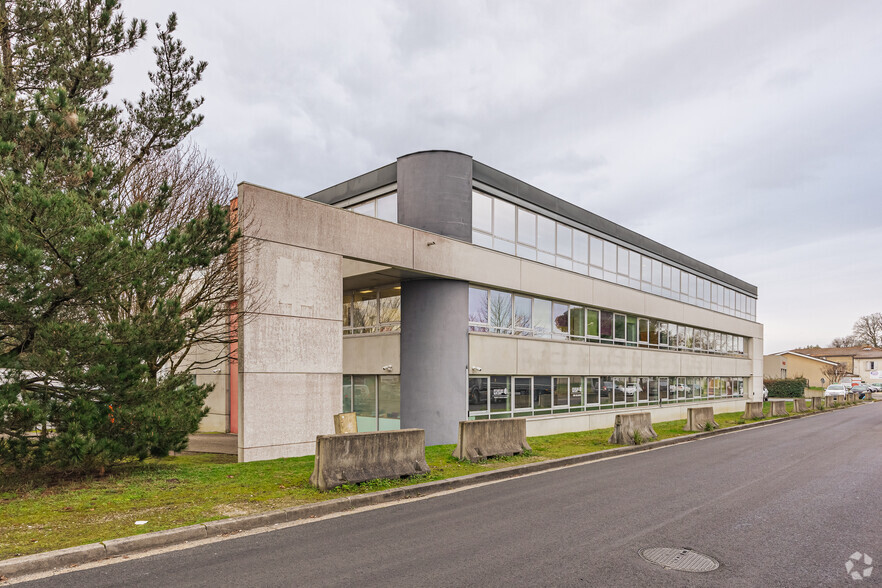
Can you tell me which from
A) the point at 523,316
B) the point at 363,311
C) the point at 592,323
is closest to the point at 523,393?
the point at 523,316

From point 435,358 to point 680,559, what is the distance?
1113cm

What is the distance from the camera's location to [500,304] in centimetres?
1903

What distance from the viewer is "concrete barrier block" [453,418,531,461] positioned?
12.5m

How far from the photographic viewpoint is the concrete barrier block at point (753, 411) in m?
27.1

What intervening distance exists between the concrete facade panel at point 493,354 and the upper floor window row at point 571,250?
3028 mm

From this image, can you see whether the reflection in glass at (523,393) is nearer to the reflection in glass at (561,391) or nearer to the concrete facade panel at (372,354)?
the reflection in glass at (561,391)

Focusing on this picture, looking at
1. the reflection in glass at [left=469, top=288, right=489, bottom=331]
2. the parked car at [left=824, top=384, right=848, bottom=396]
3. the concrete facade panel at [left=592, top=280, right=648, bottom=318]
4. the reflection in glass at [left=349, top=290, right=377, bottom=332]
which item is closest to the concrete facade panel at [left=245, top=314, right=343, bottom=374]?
the reflection in glass at [left=349, top=290, right=377, bottom=332]

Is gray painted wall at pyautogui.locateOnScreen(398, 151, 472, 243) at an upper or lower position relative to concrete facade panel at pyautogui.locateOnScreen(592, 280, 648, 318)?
upper

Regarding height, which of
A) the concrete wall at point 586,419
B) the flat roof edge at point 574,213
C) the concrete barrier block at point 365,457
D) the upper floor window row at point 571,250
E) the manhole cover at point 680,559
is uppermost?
the flat roof edge at point 574,213

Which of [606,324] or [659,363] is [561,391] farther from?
[659,363]

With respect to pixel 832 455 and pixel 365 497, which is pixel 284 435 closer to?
pixel 365 497

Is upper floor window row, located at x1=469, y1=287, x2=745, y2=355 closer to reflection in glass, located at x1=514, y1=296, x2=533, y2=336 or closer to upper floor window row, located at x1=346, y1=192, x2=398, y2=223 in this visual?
reflection in glass, located at x1=514, y1=296, x2=533, y2=336

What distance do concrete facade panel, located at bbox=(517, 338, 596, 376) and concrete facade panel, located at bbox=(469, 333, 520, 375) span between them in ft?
1.19

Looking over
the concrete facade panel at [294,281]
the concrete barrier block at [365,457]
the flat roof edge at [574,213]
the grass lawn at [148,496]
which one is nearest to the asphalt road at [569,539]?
the grass lawn at [148,496]
